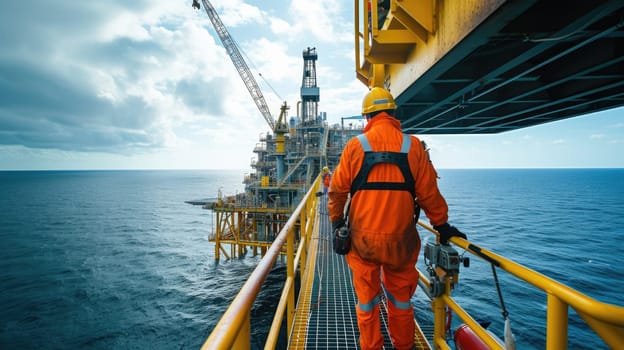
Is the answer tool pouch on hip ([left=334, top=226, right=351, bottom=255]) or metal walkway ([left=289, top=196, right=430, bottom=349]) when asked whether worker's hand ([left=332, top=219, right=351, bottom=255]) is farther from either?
metal walkway ([left=289, top=196, right=430, bottom=349])

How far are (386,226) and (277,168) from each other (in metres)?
26.6

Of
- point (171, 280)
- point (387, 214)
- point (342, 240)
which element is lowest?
point (171, 280)

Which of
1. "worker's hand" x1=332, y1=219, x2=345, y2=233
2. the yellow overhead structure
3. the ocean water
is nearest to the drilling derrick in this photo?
the ocean water

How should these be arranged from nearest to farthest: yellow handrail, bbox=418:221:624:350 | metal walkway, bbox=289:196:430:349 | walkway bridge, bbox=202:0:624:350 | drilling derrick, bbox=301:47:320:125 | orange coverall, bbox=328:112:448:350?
yellow handrail, bbox=418:221:624:350
walkway bridge, bbox=202:0:624:350
orange coverall, bbox=328:112:448:350
metal walkway, bbox=289:196:430:349
drilling derrick, bbox=301:47:320:125

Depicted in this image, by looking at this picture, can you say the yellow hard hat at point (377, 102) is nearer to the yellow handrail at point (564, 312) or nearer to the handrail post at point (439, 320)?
the yellow handrail at point (564, 312)

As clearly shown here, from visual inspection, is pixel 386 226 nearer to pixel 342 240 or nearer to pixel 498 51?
pixel 342 240

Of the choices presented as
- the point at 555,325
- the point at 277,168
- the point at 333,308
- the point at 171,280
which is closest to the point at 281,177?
the point at 277,168

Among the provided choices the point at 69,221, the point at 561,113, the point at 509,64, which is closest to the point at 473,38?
the point at 509,64

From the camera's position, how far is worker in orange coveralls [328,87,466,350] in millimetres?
2232

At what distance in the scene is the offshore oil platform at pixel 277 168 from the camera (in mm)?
23078

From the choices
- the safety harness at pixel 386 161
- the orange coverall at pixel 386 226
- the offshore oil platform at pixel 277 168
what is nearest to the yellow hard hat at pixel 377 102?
the orange coverall at pixel 386 226

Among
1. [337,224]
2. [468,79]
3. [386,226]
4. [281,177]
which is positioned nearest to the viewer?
[386,226]

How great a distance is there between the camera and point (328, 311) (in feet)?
11.6

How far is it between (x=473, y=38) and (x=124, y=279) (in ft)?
77.9
